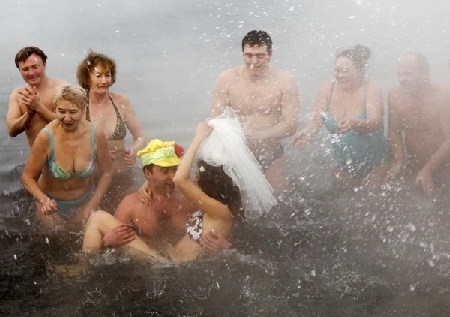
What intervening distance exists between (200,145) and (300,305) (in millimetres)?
1467

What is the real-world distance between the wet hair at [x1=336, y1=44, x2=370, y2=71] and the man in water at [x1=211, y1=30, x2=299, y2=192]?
65 centimetres

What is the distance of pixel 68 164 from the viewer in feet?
17.0

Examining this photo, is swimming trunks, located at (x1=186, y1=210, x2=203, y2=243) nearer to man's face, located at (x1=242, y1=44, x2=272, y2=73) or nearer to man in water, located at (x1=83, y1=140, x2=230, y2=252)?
man in water, located at (x1=83, y1=140, x2=230, y2=252)

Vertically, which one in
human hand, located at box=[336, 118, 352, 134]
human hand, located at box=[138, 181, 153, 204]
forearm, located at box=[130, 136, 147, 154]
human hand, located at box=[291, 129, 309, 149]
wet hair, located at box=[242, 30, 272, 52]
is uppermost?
wet hair, located at box=[242, 30, 272, 52]

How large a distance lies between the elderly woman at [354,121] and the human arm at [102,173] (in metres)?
1.97

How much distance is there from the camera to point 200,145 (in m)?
4.52

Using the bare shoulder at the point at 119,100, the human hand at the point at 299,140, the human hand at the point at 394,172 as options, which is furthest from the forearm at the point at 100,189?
the human hand at the point at 394,172

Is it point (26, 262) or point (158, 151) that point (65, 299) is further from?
point (158, 151)

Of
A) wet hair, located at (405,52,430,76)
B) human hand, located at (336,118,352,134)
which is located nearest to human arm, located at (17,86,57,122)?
human hand, located at (336,118,352,134)

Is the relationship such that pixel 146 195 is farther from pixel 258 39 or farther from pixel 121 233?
pixel 258 39

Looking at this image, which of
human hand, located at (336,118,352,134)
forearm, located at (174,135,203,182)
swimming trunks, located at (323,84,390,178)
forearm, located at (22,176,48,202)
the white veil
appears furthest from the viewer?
swimming trunks, located at (323,84,390,178)

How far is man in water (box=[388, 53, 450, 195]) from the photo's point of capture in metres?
6.08

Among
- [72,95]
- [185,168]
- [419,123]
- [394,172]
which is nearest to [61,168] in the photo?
[72,95]

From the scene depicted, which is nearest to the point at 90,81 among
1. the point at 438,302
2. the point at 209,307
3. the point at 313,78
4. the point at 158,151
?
the point at 158,151
